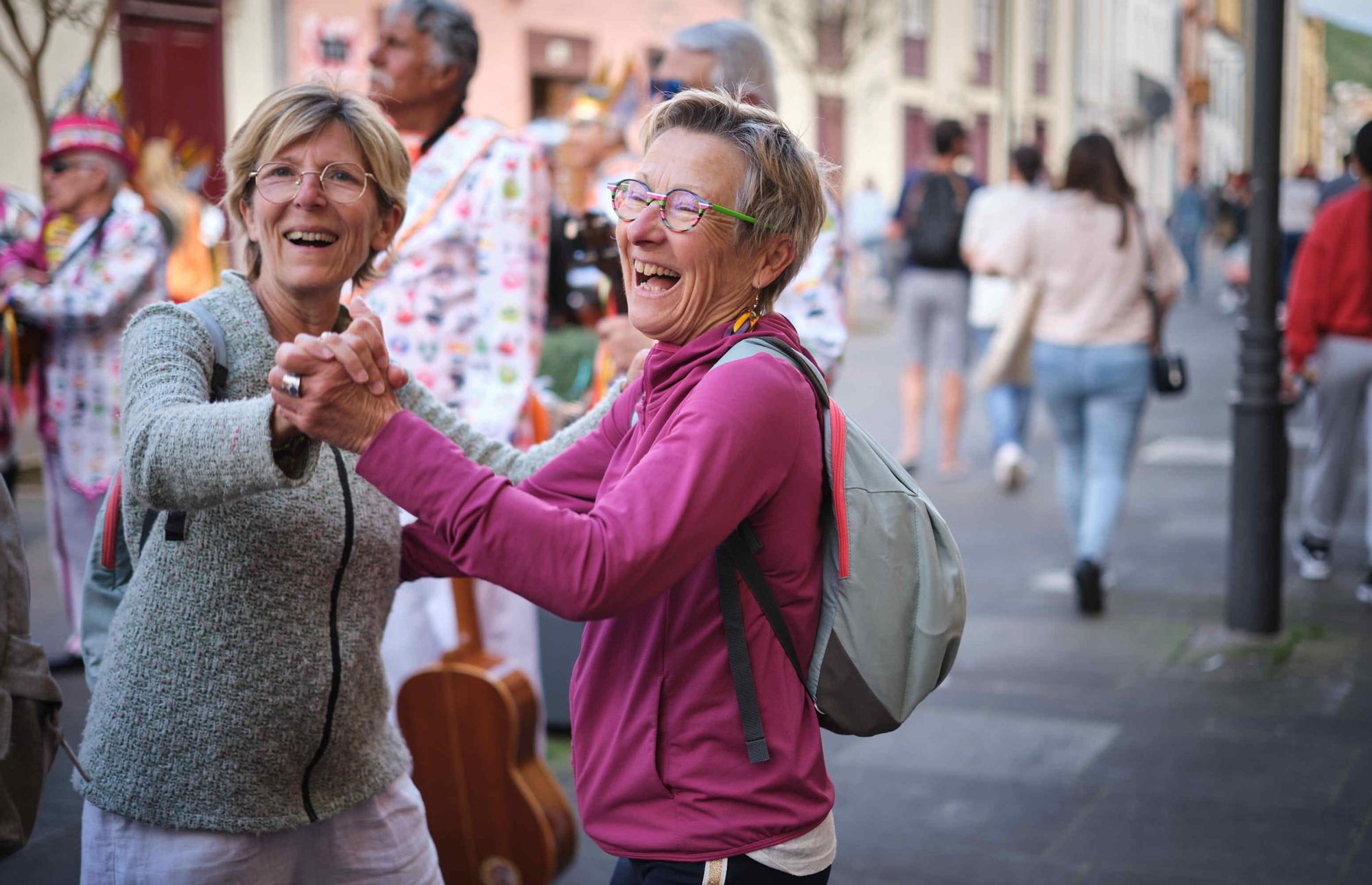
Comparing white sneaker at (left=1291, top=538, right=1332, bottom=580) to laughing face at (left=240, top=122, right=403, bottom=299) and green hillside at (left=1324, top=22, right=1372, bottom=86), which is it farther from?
laughing face at (left=240, top=122, right=403, bottom=299)

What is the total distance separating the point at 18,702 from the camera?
7.32 feet

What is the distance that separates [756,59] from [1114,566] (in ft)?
14.9

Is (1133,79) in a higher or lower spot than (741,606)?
higher

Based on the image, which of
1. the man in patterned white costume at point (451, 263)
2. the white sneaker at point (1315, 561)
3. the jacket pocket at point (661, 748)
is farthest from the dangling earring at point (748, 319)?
the white sneaker at point (1315, 561)

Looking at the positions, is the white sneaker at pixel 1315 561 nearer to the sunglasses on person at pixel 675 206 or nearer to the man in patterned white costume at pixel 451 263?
the man in patterned white costume at pixel 451 263

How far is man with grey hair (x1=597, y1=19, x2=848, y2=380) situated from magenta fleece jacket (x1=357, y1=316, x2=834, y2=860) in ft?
5.70

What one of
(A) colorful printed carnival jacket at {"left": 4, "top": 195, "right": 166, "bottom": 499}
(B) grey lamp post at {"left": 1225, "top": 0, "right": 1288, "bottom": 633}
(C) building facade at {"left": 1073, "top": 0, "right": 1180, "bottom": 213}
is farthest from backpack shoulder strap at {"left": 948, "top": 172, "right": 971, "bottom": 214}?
(C) building facade at {"left": 1073, "top": 0, "right": 1180, "bottom": 213}

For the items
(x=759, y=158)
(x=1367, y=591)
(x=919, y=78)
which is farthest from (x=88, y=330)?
(x=919, y=78)

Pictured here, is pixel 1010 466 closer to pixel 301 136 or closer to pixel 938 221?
pixel 938 221

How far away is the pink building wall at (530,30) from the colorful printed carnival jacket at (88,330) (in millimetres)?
12932

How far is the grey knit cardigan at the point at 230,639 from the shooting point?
7.07 feet

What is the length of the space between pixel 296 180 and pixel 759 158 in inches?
29.8

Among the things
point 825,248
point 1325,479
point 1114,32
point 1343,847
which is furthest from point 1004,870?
point 1114,32

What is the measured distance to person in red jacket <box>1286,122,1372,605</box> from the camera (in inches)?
269
